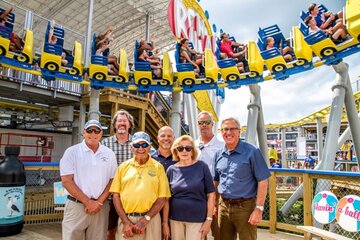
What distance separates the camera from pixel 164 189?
2557mm

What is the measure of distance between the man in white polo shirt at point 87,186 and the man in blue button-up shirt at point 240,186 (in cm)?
116

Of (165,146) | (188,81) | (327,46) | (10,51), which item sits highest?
(10,51)

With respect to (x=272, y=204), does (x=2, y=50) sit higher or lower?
higher

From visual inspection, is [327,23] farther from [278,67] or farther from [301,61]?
[278,67]

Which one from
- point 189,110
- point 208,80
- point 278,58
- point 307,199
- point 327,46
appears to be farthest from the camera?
point 189,110

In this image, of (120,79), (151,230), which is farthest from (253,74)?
(151,230)

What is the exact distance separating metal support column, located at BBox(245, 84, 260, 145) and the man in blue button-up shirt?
5.74 m

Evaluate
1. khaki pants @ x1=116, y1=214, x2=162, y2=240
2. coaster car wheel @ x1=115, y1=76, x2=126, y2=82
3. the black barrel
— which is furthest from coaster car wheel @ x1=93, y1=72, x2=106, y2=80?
khaki pants @ x1=116, y1=214, x2=162, y2=240

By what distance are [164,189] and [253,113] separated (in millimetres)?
6543

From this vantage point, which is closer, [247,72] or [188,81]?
[247,72]

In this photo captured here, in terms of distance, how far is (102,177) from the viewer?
2758 mm

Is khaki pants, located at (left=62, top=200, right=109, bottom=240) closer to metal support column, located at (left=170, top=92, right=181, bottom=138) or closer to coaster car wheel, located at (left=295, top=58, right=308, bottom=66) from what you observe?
coaster car wheel, located at (left=295, top=58, right=308, bottom=66)

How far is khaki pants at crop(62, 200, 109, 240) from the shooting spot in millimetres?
2631

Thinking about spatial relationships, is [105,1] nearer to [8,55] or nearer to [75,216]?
[8,55]
